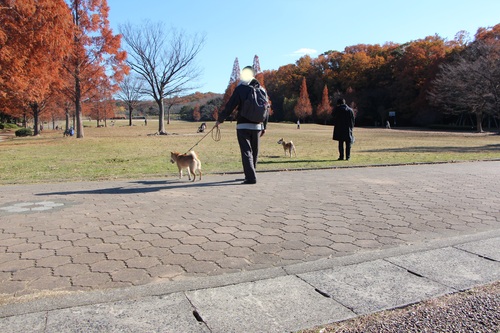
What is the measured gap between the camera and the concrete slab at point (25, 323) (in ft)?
6.68

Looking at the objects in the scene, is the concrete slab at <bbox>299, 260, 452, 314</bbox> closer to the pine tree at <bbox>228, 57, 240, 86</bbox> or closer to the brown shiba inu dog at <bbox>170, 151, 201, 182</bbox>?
the brown shiba inu dog at <bbox>170, 151, 201, 182</bbox>

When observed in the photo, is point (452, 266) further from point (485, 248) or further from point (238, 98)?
point (238, 98)

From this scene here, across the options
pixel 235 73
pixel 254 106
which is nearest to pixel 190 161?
pixel 254 106

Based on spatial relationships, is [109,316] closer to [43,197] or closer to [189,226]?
[189,226]

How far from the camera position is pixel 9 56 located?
1623 centimetres

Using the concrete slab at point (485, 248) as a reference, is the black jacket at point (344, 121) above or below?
above

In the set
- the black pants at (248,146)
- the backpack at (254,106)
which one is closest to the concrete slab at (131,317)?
the black pants at (248,146)

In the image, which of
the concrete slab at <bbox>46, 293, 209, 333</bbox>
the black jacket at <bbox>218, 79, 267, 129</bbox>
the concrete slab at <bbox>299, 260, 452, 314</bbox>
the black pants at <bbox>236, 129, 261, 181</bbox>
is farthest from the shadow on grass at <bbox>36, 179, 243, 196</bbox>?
the concrete slab at <bbox>299, 260, 452, 314</bbox>

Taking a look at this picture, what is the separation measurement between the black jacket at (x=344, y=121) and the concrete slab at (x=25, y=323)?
10094 mm

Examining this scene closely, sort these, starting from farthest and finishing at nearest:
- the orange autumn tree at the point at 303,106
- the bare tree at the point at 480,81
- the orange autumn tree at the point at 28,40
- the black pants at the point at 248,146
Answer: the orange autumn tree at the point at 303,106, the bare tree at the point at 480,81, the orange autumn tree at the point at 28,40, the black pants at the point at 248,146

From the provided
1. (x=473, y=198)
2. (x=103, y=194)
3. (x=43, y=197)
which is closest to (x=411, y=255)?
(x=473, y=198)

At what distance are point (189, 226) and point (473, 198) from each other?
4.51 metres

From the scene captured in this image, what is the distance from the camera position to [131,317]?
2.19 m

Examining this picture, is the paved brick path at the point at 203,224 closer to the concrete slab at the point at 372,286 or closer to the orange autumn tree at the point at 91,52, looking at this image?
the concrete slab at the point at 372,286
